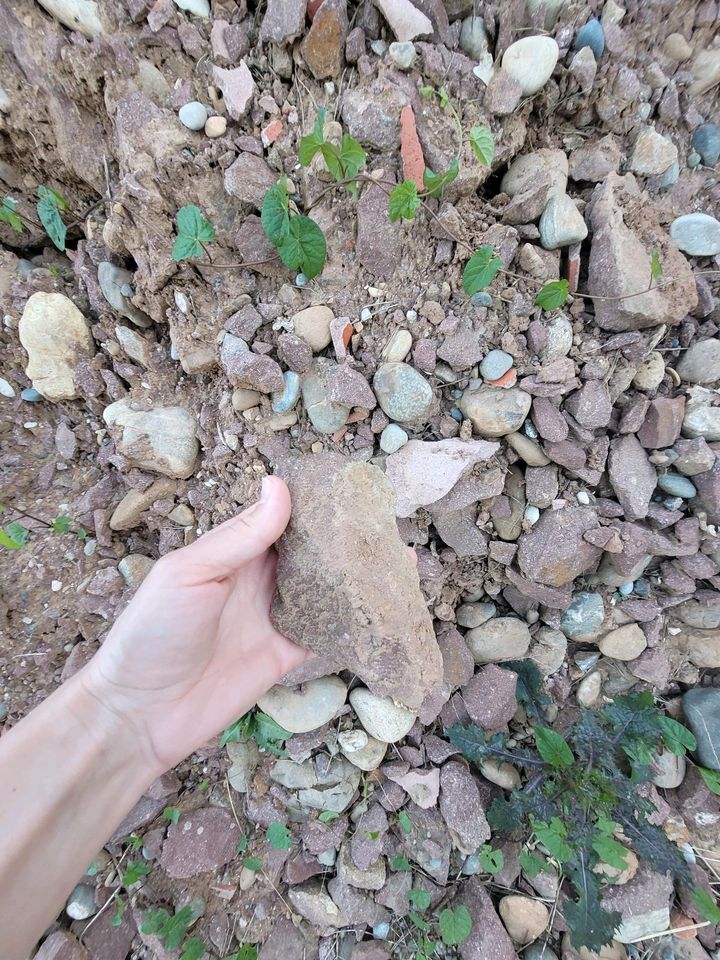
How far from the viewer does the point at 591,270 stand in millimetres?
1787

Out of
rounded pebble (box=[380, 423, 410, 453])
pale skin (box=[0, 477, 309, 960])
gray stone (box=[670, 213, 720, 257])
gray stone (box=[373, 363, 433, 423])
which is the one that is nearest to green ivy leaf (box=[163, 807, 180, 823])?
pale skin (box=[0, 477, 309, 960])

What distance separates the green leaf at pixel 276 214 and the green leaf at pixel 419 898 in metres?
2.60

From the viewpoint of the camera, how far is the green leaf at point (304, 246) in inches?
65.0

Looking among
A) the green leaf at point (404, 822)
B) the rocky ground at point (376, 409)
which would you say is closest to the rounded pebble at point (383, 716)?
the rocky ground at point (376, 409)

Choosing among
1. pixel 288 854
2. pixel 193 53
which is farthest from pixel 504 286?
pixel 288 854

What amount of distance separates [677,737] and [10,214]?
3.55 metres

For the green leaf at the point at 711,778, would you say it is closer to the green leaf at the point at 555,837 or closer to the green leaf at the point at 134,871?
the green leaf at the point at 555,837

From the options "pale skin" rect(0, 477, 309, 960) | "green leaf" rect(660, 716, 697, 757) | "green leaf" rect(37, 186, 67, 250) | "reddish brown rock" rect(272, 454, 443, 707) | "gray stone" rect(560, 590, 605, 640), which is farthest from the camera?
"green leaf" rect(660, 716, 697, 757)

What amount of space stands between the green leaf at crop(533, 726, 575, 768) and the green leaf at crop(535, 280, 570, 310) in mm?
1692

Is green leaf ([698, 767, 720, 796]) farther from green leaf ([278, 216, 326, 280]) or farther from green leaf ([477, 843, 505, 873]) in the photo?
green leaf ([278, 216, 326, 280])

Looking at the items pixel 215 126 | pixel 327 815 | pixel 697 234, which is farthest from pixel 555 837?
pixel 215 126

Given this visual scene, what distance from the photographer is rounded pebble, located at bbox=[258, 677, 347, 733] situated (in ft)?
6.62

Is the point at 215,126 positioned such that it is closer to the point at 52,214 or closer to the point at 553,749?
the point at 52,214

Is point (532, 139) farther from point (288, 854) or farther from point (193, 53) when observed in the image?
point (288, 854)
